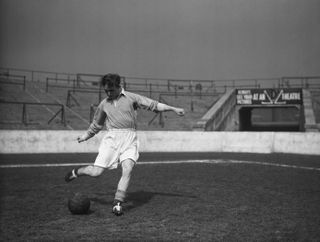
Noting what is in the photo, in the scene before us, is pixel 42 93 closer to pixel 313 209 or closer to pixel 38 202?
pixel 38 202

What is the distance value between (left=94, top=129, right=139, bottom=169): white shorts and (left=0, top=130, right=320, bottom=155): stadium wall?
38.6ft

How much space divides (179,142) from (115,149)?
13402 mm

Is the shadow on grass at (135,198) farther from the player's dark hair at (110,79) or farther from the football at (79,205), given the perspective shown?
the player's dark hair at (110,79)

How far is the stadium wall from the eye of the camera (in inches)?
640

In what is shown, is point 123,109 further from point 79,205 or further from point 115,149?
point 79,205

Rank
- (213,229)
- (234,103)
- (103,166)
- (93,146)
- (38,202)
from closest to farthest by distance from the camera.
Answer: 1. (213,229)
2. (103,166)
3. (38,202)
4. (93,146)
5. (234,103)

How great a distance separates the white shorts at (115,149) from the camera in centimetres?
545

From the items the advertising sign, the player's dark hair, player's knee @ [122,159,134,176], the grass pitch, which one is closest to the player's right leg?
player's knee @ [122,159,134,176]

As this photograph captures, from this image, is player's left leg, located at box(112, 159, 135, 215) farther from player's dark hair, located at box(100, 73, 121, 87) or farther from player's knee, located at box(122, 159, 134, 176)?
player's dark hair, located at box(100, 73, 121, 87)

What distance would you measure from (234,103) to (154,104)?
86.7 ft

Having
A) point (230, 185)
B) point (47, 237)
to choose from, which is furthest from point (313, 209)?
point (47, 237)

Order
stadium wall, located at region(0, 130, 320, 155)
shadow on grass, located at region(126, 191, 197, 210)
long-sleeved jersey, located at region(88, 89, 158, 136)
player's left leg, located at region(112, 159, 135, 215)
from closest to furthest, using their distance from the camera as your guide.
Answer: player's left leg, located at region(112, 159, 135, 215) → long-sleeved jersey, located at region(88, 89, 158, 136) → shadow on grass, located at region(126, 191, 197, 210) → stadium wall, located at region(0, 130, 320, 155)

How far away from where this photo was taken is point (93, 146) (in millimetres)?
17359

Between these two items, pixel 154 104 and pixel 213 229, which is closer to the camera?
pixel 213 229
